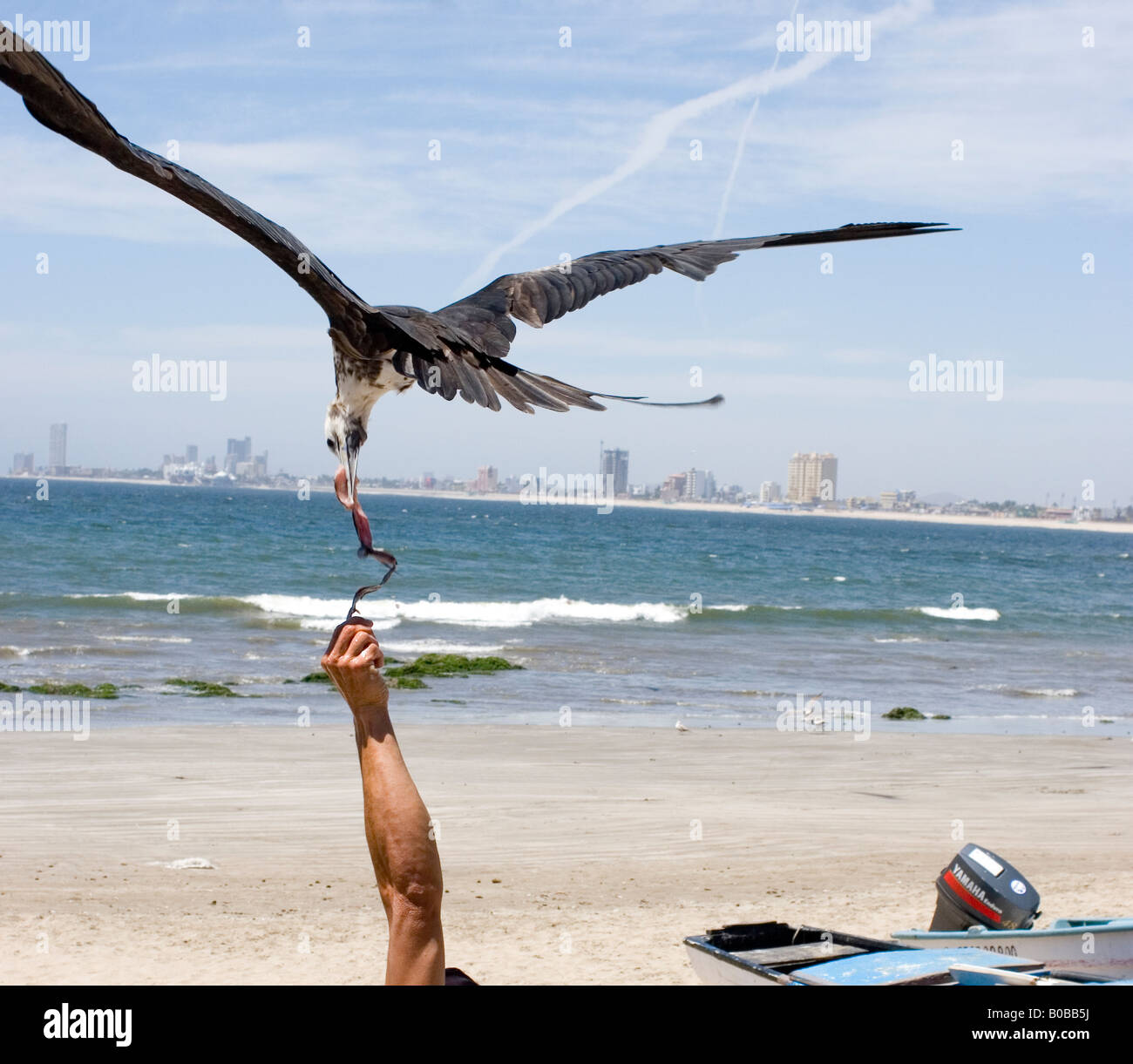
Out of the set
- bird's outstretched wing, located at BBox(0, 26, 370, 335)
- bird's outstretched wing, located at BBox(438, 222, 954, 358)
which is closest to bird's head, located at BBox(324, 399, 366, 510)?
bird's outstretched wing, located at BBox(0, 26, 370, 335)

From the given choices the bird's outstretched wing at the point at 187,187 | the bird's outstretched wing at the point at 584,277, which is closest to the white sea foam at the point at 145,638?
the bird's outstretched wing at the point at 584,277

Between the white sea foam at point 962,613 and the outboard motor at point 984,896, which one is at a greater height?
the outboard motor at point 984,896

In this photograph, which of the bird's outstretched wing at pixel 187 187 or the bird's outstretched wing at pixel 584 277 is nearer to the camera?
the bird's outstretched wing at pixel 187 187

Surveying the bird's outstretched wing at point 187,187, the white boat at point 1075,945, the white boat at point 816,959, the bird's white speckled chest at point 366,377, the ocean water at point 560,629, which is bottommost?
the ocean water at point 560,629

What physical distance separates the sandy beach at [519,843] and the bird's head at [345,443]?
17.0 ft

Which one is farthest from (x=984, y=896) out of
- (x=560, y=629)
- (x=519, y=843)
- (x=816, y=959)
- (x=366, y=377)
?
(x=560, y=629)

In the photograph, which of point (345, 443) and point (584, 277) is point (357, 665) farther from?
point (584, 277)

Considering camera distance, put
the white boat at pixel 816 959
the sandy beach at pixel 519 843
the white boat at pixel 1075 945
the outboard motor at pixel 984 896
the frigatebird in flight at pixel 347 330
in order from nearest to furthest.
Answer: the frigatebird in flight at pixel 347 330 → the white boat at pixel 816 959 → the white boat at pixel 1075 945 → the outboard motor at pixel 984 896 → the sandy beach at pixel 519 843

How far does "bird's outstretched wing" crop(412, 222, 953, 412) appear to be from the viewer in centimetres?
245

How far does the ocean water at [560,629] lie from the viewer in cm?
1809

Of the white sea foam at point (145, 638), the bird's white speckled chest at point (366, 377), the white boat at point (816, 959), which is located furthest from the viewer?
the white sea foam at point (145, 638)

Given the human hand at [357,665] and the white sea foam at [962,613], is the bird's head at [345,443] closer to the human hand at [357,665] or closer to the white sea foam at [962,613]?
the human hand at [357,665]
